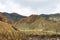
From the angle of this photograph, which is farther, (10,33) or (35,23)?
(35,23)

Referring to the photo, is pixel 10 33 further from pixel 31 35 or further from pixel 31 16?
pixel 31 16

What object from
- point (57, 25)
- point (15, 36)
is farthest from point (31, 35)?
point (57, 25)

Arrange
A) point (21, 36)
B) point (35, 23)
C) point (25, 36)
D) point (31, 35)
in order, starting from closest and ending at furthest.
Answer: point (21, 36), point (25, 36), point (31, 35), point (35, 23)

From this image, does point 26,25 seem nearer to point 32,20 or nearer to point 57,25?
point 32,20

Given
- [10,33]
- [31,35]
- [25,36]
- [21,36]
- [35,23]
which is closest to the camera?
[10,33]

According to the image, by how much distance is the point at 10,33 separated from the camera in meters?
36.4

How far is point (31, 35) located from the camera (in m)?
46.8

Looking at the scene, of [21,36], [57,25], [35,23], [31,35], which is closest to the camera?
[21,36]

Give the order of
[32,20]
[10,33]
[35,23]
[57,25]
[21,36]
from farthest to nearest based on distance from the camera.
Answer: [32,20], [35,23], [57,25], [21,36], [10,33]

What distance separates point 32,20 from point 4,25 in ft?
136

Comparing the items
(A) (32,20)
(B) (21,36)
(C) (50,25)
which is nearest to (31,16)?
(A) (32,20)

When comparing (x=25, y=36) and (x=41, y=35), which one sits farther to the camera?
(x=41, y=35)

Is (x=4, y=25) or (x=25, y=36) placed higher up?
(x=4, y=25)

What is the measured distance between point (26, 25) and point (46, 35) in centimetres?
2533
